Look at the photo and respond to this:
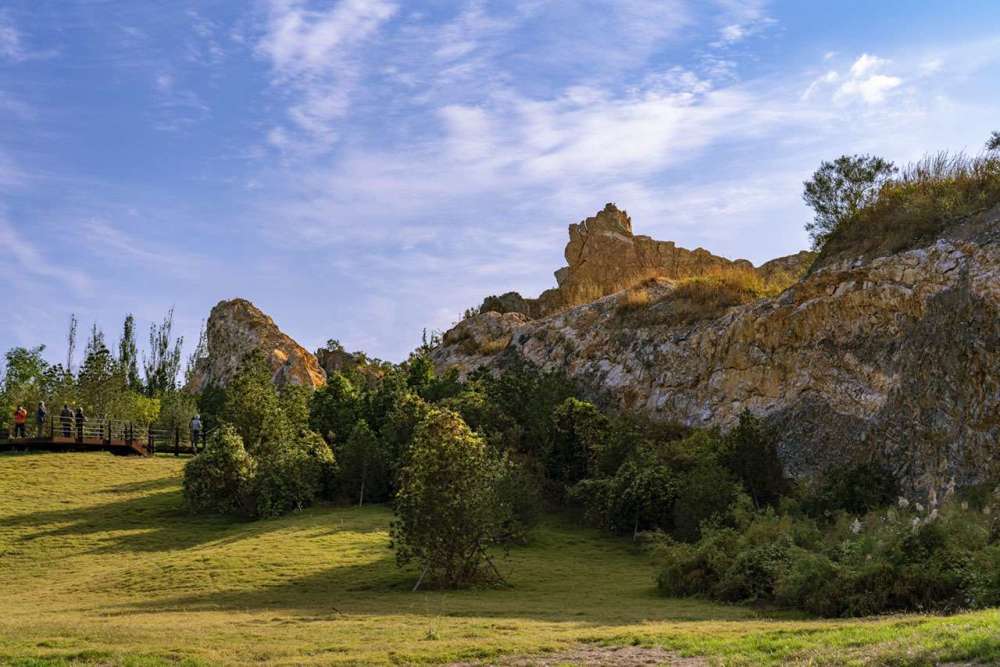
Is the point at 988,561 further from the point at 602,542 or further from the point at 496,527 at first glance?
the point at 602,542

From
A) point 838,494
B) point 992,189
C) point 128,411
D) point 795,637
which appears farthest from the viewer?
point 128,411

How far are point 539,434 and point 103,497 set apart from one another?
657 inches

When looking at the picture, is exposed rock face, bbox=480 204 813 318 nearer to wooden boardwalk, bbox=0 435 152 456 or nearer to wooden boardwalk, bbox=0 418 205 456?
wooden boardwalk, bbox=0 418 205 456

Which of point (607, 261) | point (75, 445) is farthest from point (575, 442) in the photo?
point (607, 261)

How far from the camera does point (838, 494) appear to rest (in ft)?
102

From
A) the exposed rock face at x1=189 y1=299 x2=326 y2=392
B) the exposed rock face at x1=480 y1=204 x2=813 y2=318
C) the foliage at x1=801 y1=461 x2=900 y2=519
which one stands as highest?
the exposed rock face at x1=480 y1=204 x2=813 y2=318

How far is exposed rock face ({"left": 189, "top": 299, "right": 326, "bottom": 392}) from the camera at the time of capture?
67250 mm

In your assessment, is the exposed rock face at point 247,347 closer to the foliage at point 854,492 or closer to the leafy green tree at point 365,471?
the leafy green tree at point 365,471

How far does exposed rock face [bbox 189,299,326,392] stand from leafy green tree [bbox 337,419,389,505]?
2813 cm

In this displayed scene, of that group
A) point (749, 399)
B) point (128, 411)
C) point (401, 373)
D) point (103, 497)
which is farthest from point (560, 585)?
point (128, 411)

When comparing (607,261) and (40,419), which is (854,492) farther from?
(607,261)

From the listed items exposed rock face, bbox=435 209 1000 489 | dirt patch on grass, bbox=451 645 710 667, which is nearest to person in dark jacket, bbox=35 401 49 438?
exposed rock face, bbox=435 209 1000 489

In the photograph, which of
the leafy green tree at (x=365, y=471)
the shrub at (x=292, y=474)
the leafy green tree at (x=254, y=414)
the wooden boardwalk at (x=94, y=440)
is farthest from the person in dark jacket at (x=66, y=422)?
the leafy green tree at (x=365, y=471)

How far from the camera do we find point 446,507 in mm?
24109
